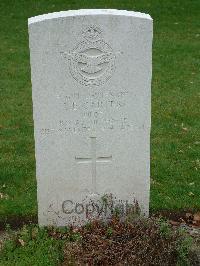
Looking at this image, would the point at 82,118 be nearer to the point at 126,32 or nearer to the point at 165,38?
the point at 126,32

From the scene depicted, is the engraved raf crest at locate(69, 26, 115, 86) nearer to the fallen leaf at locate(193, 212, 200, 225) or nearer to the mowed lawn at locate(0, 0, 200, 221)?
the mowed lawn at locate(0, 0, 200, 221)

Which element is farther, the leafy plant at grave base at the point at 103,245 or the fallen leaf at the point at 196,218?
the fallen leaf at the point at 196,218

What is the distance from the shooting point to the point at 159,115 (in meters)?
8.97

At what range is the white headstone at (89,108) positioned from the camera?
5102mm

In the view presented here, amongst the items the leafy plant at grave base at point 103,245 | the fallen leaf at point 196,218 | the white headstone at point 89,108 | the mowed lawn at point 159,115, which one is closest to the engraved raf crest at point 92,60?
the white headstone at point 89,108

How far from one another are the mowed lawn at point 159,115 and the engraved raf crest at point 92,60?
167cm

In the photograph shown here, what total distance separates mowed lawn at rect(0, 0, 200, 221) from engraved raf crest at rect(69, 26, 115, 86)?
1670 millimetres

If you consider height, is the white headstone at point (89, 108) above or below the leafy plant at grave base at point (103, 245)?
above

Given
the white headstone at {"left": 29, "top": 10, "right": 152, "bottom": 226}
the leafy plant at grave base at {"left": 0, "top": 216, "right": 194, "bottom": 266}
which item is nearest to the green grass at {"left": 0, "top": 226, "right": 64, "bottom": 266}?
the leafy plant at grave base at {"left": 0, "top": 216, "right": 194, "bottom": 266}

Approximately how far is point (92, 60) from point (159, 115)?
12.8ft

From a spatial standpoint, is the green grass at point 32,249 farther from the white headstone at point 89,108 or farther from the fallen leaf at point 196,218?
the fallen leaf at point 196,218

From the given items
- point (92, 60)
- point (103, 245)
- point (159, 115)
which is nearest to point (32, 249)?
point (103, 245)

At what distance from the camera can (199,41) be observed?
1363 cm

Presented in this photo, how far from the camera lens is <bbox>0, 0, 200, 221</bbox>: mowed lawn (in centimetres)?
658
